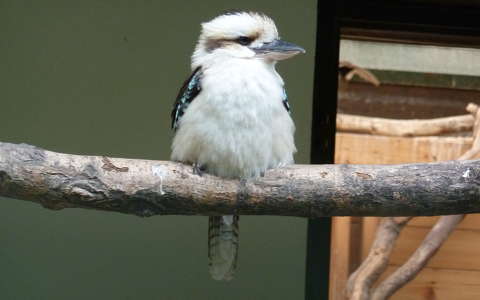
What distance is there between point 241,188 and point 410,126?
3.19 feet

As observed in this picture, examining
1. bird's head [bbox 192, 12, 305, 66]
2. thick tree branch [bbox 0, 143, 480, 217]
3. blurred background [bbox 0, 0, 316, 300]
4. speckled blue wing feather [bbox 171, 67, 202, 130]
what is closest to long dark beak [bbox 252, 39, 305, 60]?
bird's head [bbox 192, 12, 305, 66]

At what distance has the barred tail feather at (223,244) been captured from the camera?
85.4 inches

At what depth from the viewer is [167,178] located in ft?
5.69

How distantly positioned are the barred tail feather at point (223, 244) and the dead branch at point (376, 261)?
0.52m

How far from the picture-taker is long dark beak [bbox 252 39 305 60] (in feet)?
6.62

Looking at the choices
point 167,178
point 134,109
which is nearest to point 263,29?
point 167,178

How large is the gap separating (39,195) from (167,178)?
27 centimetres

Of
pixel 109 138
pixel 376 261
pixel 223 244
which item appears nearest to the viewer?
pixel 223 244

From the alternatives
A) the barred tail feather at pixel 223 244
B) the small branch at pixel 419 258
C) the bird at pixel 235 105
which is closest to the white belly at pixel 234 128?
the bird at pixel 235 105

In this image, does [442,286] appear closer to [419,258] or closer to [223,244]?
[419,258]

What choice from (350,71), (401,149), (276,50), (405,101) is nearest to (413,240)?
(401,149)

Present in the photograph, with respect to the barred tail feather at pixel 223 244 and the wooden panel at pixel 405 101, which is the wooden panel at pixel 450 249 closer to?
the wooden panel at pixel 405 101

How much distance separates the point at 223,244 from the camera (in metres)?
2.17

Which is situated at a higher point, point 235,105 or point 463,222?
point 235,105
